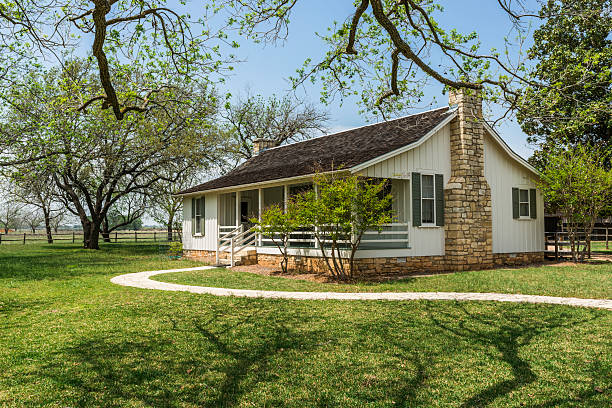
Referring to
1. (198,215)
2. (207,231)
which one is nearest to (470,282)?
(207,231)

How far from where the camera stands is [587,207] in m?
16.8

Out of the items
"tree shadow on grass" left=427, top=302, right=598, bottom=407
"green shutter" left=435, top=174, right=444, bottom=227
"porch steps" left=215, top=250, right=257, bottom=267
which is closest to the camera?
"tree shadow on grass" left=427, top=302, right=598, bottom=407

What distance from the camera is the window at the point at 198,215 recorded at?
2100cm

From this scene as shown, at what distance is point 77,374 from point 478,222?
Result: 526 inches

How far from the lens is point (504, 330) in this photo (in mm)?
6945

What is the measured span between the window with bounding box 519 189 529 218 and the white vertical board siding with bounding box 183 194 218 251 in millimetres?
12260

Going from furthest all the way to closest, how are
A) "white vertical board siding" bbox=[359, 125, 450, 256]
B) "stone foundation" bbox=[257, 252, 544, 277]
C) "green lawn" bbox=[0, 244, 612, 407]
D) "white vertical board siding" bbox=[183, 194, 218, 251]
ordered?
1. "white vertical board siding" bbox=[183, 194, 218, 251]
2. "white vertical board siding" bbox=[359, 125, 450, 256]
3. "stone foundation" bbox=[257, 252, 544, 277]
4. "green lawn" bbox=[0, 244, 612, 407]

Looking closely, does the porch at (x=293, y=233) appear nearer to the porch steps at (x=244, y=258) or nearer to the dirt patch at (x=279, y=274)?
the porch steps at (x=244, y=258)

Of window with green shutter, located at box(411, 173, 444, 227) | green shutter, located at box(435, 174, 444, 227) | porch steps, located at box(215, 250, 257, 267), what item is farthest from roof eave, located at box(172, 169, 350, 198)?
green shutter, located at box(435, 174, 444, 227)

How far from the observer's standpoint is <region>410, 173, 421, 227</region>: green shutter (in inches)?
580

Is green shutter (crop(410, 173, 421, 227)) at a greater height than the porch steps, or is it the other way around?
green shutter (crop(410, 173, 421, 227))

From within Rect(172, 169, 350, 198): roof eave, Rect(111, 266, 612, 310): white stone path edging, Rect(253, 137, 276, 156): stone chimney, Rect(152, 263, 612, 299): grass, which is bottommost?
Rect(152, 263, 612, 299): grass

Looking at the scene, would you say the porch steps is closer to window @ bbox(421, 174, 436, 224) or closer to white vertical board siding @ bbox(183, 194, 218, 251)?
white vertical board siding @ bbox(183, 194, 218, 251)

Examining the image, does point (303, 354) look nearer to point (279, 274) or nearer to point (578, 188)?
point (279, 274)
